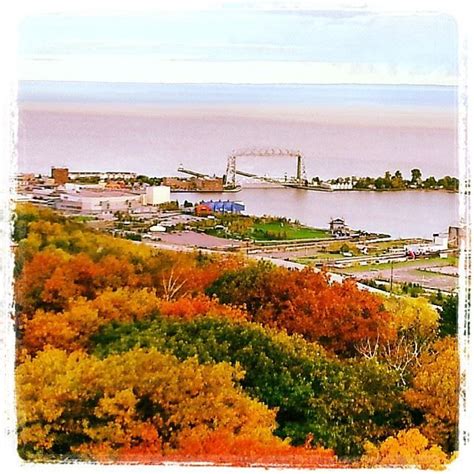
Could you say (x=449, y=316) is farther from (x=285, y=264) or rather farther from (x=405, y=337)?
(x=285, y=264)

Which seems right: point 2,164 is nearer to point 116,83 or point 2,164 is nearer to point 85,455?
point 116,83

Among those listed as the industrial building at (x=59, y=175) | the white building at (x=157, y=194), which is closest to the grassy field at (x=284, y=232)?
the white building at (x=157, y=194)

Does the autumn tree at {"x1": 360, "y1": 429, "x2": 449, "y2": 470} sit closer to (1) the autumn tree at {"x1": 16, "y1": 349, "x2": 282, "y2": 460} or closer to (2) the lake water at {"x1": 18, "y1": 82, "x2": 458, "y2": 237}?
(1) the autumn tree at {"x1": 16, "y1": 349, "x2": 282, "y2": 460}

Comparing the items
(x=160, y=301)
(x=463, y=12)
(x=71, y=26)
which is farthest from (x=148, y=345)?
(x=463, y=12)

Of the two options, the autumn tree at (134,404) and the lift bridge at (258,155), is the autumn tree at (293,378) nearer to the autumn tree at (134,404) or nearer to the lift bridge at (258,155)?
the autumn tree at (134,404)

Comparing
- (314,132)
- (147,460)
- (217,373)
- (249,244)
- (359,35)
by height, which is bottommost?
(147,460)

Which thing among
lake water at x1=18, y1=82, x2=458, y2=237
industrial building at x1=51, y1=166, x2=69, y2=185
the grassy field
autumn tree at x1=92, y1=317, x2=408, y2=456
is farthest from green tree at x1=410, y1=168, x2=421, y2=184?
industrial building at x1=51, y1=166, x2=69, y2=185
